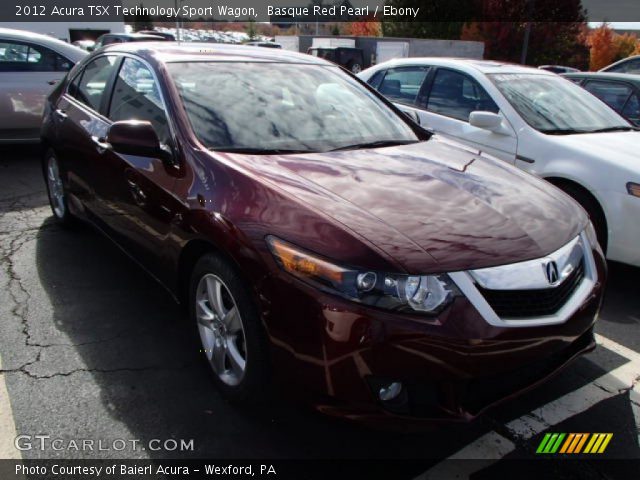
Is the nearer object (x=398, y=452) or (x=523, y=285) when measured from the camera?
(x=523, y=285)

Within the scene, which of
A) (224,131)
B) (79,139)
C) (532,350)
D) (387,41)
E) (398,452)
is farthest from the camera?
(387,41)

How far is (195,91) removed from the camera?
2.88 metres

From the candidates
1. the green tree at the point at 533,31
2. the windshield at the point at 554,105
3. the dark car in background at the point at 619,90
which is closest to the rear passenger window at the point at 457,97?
the windshield at the point at 554,105

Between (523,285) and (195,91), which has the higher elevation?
(195,91)

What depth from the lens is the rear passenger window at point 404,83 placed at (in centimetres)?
567

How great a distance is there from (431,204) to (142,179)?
5.18ft

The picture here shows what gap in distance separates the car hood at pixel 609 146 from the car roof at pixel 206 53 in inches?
80.3

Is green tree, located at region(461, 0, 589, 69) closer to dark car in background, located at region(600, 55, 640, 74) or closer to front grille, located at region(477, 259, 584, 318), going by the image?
dark car in background, located at region(600, 55, 640, 74)

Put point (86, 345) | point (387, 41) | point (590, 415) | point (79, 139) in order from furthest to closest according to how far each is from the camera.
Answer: point (387, 41)
point (79, 139)
point (86, 345)
point (590, 415)

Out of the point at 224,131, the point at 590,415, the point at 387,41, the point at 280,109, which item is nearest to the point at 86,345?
the point at 224,131

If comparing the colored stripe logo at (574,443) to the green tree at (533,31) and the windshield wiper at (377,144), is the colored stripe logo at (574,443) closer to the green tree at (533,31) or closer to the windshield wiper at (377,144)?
the windshield wiper at (377,144)

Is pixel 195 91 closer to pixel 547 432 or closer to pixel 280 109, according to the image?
pixel 280 109

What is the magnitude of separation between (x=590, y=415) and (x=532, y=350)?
815 mm

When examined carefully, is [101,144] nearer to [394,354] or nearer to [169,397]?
[169,397]
